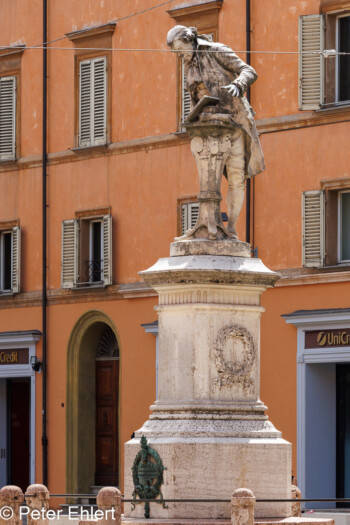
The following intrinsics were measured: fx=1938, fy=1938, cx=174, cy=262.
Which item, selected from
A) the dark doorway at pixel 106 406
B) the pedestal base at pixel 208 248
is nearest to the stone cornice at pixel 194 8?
the dark doorway at pixel 106 406

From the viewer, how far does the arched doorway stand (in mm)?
40406

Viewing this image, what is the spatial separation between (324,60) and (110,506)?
661 inches

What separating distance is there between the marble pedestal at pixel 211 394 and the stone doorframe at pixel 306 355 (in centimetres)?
1325

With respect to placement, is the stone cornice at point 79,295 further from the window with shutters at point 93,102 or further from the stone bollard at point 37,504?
the stone bollard at point 37,504

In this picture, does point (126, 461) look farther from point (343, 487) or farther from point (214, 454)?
point (343, 487)

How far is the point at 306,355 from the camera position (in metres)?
34.8

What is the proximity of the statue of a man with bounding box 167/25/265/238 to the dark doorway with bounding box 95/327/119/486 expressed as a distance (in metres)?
19.2

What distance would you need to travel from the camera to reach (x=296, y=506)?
2169 cm

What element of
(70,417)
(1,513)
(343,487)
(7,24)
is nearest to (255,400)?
(1,513)

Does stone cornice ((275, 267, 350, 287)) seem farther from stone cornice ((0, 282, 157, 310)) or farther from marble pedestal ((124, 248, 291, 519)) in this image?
marble pedestal ((124, 248, 291, 519))

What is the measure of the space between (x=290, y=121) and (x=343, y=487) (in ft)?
22.1

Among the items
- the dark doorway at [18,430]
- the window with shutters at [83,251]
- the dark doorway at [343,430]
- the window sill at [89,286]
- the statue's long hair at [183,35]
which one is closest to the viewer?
the statue's long hair at [183,35]

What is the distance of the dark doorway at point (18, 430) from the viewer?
141 ft

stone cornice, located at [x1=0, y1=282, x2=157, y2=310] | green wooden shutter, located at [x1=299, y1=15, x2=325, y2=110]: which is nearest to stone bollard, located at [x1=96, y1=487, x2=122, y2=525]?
green wooden shutter, located at [x1=299, y1=15, x2=325, y2=110]
